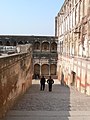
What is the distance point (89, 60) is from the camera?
55.6 ft

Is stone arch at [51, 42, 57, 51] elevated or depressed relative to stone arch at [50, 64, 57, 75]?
elevated

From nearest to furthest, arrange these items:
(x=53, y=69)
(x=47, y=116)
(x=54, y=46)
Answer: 1. (x=47, y=116)
2. (x=53, y=69)
3. (x=54, y=46)

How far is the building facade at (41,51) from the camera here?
4088cm

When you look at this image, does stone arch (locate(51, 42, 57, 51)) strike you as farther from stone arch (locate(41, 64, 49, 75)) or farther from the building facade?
stone arch (locate(41, 64, 49, 75))

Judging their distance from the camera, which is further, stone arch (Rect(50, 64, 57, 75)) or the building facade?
stone arch (Rect(50, 64, 57, 75))

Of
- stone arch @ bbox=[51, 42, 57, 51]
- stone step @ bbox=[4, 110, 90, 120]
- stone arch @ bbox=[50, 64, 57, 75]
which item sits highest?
stone arch @ bbox=[51, 42, 57, 51]

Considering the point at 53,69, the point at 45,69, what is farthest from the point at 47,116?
the point at 53,69

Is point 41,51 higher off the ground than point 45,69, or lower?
higher

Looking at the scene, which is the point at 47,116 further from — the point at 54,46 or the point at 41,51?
the point at 54,46

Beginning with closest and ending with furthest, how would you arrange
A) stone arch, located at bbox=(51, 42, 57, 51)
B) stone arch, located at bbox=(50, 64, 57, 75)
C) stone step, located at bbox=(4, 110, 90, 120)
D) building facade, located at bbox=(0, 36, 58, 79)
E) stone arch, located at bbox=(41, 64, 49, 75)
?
stone step, located at bbox=(4, 110, 90, 120) → building facade, located at bbox=(0, 36, 58, 79) → stone arch, located at bbox=(41, 64, 49, 75) → stone arch, located at bbox=(50, 64, 57, 75) → stone arch, located at bbox=(51, 42, 57, 51)

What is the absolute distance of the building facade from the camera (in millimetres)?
40875

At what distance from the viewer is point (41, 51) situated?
42.0m

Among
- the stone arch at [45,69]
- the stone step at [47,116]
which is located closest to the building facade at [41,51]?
the stone arch at [45,69]

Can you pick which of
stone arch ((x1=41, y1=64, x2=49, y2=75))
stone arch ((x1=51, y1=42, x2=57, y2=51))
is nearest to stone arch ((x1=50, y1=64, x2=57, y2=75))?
stone arch ((x1=41, y1=64, x2=49, y2=75))
